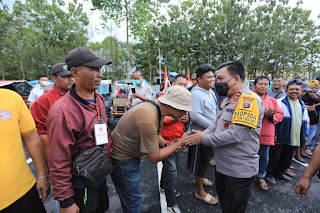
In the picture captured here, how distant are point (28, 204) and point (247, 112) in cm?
222

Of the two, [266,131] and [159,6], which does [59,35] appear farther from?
[266,131]

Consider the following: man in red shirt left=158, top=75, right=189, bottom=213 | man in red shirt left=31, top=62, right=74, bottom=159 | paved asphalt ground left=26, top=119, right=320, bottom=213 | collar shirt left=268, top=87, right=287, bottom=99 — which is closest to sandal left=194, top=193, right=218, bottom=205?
paved asphalt ground left=26, top=119, right=320, bottom=213

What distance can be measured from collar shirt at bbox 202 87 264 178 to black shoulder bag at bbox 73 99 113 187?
1173 mm

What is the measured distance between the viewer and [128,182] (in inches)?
73.0

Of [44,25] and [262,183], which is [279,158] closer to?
[262,183]

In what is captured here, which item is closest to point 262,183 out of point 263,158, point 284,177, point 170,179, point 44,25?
point 263,158

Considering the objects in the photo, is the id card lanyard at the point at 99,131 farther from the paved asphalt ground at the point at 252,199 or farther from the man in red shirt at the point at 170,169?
the paved asphalt ground at the point at 252,199

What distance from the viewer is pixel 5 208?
1.32 m

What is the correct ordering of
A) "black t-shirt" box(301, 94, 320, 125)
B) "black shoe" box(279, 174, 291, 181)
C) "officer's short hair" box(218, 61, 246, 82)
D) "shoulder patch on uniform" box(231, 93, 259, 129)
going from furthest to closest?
"black t-shirt" box(301, 94, 320, 125), "black shoe" box(279, 174, 291, 181), "officer's short hair" box(218, 61, 246, 82), "shoulder patch on uniform" box(231, 93, 259, 129)

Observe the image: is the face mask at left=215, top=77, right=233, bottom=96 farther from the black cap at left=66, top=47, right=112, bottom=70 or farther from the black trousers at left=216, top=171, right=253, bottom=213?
the black cap at left=66, top=47, right=112, bottom=70

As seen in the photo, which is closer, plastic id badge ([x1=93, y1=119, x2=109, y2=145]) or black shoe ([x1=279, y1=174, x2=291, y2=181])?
plastic id badge ([x1=93, y1=119, x2=109, y2=145])

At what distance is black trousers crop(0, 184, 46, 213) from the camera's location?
1359mm

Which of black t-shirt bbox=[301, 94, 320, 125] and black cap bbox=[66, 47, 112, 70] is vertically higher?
black cap bbox=[66, 47, 112, 70]

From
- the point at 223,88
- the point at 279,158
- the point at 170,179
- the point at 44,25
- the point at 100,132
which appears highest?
the point at 44,25
